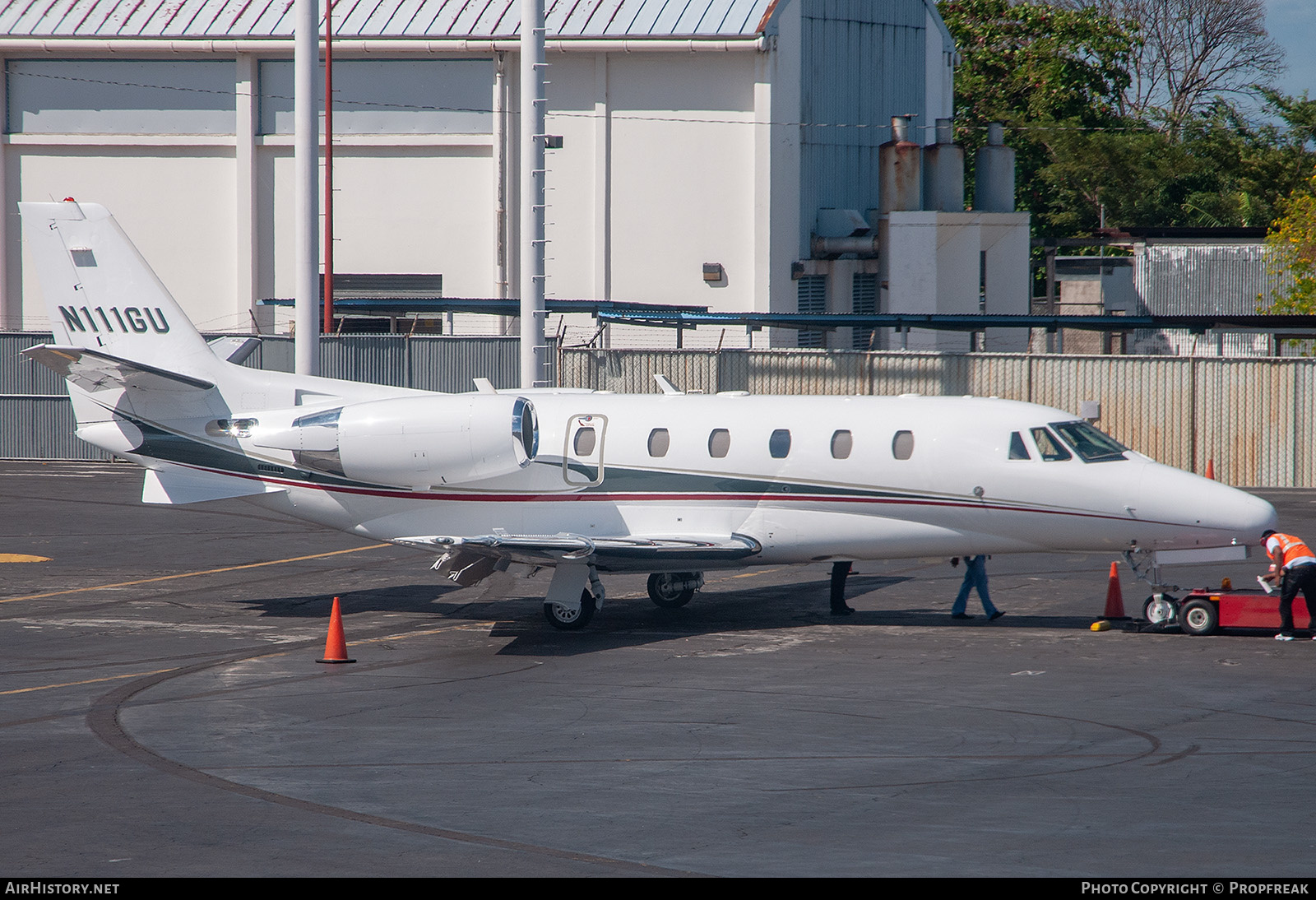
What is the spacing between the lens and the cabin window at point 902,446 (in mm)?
19953

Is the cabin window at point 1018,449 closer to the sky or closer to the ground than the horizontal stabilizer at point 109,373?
closer to the ground

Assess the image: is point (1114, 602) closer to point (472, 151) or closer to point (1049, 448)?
point (1049, 448)

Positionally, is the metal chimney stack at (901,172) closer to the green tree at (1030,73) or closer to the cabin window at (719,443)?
the green tree at (1030,73)

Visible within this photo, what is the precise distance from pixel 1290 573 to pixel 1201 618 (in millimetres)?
1289

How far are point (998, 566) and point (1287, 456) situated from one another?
1328 centimetres

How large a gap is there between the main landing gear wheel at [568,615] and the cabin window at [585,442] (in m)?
1.94

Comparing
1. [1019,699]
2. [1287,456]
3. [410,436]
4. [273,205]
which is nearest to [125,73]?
[273,205]

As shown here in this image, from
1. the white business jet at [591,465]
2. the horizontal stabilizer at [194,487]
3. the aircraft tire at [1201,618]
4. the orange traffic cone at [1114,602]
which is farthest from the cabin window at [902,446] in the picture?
the horizontal stabilizer at [194,487]

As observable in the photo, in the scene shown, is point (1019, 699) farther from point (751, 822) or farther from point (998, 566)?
point (998, 566)

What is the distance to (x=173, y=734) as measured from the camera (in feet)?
47.6

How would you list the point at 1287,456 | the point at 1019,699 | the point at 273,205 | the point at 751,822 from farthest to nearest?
the point at 273,205, the point at 1287,456, the point at 1019,699, the point at 751,822

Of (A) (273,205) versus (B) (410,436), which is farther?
(A) (273,205)

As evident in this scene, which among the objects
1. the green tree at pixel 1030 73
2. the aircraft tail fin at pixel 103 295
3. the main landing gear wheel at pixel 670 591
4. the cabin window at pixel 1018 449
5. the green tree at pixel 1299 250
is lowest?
the main landing gear wheel at pixel 670 591

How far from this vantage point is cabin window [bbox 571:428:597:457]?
20984 millimetres
